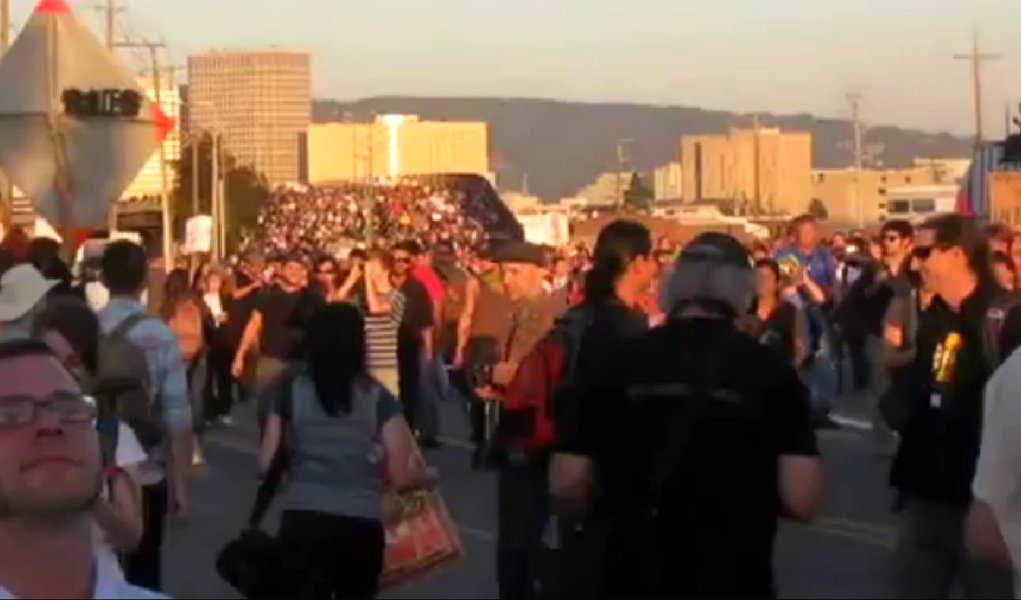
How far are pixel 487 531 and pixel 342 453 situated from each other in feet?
21.4

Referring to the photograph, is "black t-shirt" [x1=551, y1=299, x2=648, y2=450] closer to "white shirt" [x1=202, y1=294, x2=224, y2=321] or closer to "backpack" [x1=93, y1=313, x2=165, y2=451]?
"backpack" [x1=93, y1=313, x2=165, y2=451]

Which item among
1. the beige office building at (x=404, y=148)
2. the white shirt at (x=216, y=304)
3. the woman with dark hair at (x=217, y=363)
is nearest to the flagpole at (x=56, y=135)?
the woman with dark hair at (x=217, y=363)

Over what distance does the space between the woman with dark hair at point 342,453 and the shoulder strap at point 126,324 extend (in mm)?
1002

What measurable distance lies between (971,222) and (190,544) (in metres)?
7.05

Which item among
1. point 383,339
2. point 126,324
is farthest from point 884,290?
point 126,324

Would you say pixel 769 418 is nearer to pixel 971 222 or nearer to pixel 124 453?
pixel 124 453

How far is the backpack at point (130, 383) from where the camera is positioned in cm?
854

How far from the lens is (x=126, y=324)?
9406 mm

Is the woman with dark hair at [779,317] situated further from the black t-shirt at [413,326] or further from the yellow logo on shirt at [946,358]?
the yellow logo on shirt at [946,358]

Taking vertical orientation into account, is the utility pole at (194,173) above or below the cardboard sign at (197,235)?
above

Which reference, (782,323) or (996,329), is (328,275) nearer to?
(782,323)

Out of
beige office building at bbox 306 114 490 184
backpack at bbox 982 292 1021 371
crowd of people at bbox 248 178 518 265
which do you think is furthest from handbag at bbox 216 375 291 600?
beige office building at bbox 306 114 490 184

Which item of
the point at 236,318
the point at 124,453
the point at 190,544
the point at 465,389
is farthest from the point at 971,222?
the point at 236,318

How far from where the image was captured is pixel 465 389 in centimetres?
2094
